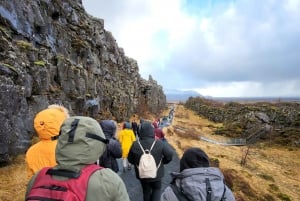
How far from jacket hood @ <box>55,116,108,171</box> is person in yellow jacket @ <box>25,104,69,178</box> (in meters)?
1.55

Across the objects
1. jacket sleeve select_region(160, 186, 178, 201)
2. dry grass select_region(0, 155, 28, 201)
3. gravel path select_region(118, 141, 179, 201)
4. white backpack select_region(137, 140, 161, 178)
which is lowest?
gravel path select_region(118, 141, 179, 201)

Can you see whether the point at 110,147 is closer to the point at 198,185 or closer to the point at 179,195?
the point at 179,195

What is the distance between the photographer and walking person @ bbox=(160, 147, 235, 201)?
3.96 metres

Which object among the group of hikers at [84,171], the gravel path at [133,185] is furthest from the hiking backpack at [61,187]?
the gravel path at [133,185]

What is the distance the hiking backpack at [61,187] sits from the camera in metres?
2.79

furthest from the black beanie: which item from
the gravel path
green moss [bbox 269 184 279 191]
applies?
green moss [bbox 269 184 279 191]

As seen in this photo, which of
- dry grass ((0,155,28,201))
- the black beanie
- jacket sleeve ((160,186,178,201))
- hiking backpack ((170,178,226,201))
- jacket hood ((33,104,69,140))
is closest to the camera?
hiking backpack ((170,178,226,201))

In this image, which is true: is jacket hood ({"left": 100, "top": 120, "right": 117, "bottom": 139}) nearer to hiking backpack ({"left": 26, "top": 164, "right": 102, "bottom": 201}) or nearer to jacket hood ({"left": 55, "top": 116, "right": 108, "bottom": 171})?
jacket hood ({"left": 55, "top": 116, "right": 108, "bottom": 171})

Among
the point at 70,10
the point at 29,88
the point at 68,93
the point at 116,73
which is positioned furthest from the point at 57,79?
the point at 116,73

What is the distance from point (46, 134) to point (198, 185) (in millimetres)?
2455

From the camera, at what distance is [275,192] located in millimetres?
20141

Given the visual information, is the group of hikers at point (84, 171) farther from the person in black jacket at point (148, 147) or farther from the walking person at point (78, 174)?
the person in black jacket at point (148, 147)

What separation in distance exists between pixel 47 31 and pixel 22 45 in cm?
603

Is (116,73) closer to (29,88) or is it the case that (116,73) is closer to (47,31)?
(47,31)
